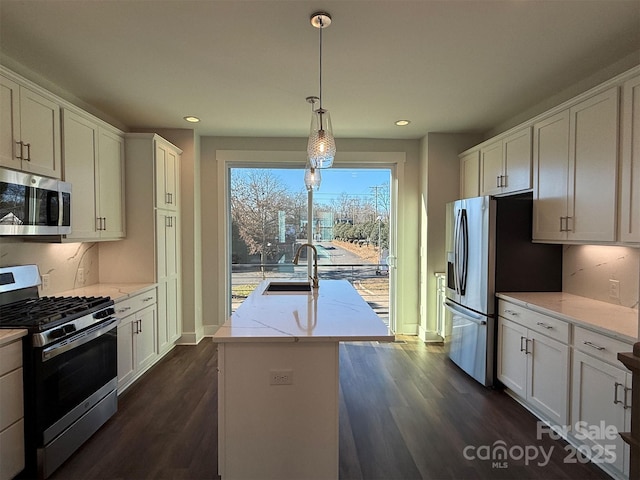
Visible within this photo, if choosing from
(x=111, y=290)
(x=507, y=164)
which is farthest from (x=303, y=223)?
(x=507, y=164)

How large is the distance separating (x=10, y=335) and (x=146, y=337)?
1.54 meters

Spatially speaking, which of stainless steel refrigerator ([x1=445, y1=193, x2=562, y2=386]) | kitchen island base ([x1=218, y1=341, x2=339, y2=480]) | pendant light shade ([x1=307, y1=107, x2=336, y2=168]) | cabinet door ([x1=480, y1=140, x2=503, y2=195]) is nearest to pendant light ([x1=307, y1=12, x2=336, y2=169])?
pendant light shade ([x1=307, y1=107, x2=336, y2=168])

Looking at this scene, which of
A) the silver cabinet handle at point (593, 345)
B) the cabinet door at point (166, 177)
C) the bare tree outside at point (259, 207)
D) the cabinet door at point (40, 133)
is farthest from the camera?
the bare tree outside at point (259, 207)

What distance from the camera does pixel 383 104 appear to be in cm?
332

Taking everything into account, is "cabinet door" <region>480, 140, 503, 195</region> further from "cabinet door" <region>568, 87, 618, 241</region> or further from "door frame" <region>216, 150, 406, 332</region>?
"door frame" <region>216, 150, 406, 332</region>

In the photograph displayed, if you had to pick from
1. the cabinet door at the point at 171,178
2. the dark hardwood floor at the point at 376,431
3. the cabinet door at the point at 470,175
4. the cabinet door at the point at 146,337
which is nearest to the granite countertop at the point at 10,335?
the dark hardwood floor at the point at 376,431

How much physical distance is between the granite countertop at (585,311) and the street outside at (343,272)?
2.02 metres

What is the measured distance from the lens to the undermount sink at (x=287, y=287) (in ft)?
10.2

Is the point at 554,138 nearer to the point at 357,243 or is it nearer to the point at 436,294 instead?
the point at 436,294

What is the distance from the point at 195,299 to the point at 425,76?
141 inches

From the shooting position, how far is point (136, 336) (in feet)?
10.1

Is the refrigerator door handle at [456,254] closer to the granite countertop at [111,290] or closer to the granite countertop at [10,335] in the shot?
the granite countertop at [111,290]

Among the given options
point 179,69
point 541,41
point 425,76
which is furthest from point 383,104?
point 179,69

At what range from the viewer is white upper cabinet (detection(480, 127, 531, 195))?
3.09 m
